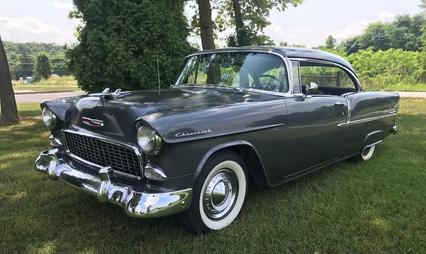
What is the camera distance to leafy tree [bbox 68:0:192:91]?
303 inches

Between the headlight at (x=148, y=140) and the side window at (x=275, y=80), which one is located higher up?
the side window at (x=275, y=80)

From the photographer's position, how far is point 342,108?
441cm

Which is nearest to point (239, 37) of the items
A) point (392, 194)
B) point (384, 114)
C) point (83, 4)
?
point (83, 4)

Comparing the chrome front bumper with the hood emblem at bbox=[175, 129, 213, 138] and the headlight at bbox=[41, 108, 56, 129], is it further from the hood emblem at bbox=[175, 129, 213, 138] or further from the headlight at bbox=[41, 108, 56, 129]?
the headlight at bbox=[41, 108, 56, 129]

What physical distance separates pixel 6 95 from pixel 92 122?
668cm

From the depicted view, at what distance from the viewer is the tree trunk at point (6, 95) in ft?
28.5

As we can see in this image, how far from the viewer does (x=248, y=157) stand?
3.46 m

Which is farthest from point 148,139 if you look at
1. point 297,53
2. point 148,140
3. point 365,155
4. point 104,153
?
point 365,155

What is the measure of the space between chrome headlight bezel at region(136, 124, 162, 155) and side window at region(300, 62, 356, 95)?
2.46 m

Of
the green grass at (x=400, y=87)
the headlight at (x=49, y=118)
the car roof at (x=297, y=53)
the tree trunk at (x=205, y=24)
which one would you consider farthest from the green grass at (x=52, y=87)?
the car roof at (x=297, y=53)

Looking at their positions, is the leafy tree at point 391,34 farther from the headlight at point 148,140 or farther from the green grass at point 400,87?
the headlight at point 148,140

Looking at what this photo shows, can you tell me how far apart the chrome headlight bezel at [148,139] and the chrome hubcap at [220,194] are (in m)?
0.61

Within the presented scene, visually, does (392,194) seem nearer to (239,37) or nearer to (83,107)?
(83,107)

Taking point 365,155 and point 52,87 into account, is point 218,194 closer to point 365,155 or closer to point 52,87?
point 365,155
